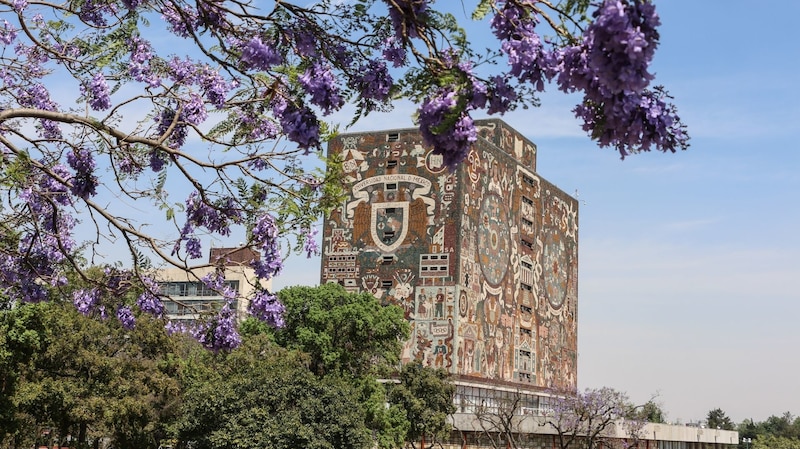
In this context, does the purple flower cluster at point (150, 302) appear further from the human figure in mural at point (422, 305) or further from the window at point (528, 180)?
the window at point (528, 180)

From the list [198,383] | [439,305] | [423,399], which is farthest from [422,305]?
[198,383]

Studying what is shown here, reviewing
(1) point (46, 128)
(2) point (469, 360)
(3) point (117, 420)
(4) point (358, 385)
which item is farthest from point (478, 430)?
(1) point (46, 128)

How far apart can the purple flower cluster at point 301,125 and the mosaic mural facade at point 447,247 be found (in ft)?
131

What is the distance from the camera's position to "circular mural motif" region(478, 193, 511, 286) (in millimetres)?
52062

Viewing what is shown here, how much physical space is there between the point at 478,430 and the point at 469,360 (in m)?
3.52

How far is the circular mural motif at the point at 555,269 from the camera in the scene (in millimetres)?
60906

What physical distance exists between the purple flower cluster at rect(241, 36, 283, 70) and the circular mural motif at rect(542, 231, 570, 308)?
5427 cm

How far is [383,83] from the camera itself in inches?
275

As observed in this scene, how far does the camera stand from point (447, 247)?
49.8 m

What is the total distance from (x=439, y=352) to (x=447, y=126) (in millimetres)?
44203

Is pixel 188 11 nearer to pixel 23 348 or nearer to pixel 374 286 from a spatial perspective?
pixel 23 348

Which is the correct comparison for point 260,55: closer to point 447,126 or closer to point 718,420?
point 447,126

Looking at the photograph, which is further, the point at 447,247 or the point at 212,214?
the point at 447,247

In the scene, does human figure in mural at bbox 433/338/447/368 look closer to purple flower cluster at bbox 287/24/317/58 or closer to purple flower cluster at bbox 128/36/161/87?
purple flower cluster at bbox 128/36/161/87
